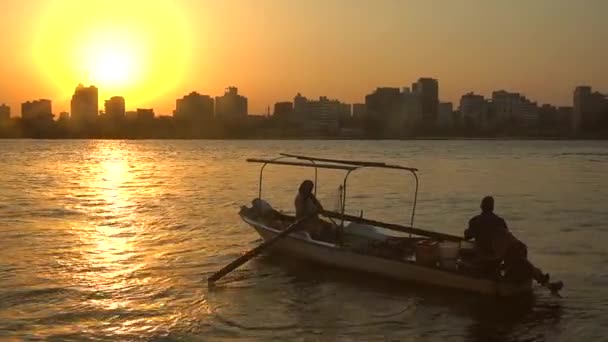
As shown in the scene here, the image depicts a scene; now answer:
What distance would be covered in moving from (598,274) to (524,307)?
14.6 ft

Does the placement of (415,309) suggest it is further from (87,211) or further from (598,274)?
(87,211)

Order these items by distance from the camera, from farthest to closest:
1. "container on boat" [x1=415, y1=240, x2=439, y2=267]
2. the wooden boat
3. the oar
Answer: the oar < "container on boat" [x1=415, y1=240, x2=439, y2=267] < the wooden boat

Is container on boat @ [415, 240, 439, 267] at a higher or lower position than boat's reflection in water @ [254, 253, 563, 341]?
higher

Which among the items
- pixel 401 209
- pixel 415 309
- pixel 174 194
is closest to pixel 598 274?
pixel 415 309

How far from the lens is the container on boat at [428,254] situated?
579 inches

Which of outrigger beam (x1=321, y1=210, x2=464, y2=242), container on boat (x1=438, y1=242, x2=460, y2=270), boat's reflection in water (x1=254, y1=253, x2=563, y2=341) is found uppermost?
outrigger beam (x1=321, y1=210, x2=464, y2=242)

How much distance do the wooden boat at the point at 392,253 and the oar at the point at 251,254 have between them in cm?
41

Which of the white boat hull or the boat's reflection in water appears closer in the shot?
the boat's reflection in water

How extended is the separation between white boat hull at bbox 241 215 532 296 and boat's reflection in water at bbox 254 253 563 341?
0.19 metres

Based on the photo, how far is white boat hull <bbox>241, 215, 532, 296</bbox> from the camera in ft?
45.9

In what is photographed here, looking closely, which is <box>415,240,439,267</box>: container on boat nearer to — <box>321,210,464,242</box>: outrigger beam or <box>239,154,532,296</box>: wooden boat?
<box>239,154,532,296</box>: wooden boat

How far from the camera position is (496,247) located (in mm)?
13688

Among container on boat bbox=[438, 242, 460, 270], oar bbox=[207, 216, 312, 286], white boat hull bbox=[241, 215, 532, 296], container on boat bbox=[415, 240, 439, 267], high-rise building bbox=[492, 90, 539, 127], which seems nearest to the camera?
white boat hull bbox=[241, 215, 532, 296]

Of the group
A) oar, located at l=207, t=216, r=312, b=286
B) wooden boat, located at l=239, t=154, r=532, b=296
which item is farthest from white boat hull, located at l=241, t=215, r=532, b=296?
oar, located at l=207, t=216, r=312, b=286
